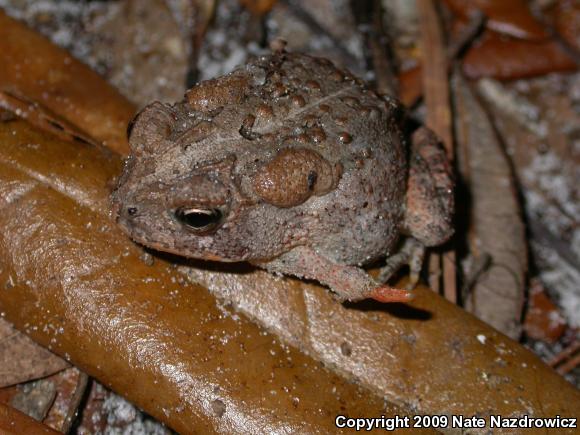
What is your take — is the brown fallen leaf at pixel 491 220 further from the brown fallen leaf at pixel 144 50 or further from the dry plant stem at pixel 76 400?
the dry plant stem at pixel 76 400

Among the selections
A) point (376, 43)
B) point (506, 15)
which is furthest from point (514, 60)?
point (376, 43)

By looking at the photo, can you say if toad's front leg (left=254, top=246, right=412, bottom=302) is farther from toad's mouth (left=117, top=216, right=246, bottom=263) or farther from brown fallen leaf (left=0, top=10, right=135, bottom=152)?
brown fallen leaf (left=0, top=10, right=135, bottom=152)

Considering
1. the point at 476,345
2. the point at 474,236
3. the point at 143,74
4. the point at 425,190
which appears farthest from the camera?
the point at 143,74

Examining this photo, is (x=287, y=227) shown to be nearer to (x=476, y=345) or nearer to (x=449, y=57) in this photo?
(x=476, y=345)

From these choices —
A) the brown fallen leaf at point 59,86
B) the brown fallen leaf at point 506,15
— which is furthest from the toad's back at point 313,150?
the brown fallen leaf at point 506,15

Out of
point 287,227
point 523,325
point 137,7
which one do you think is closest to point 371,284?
point 287,227

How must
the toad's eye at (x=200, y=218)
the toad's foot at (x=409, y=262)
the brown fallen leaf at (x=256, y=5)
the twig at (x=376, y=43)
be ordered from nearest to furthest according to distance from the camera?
the toad's eye at (x=200, y=218) → the toad's foot at (x=409, y=262) → the twig at (x=376, y=43) → the brown fallen leaf at (x=256, y=5)

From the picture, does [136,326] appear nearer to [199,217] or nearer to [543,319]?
[199,217]
